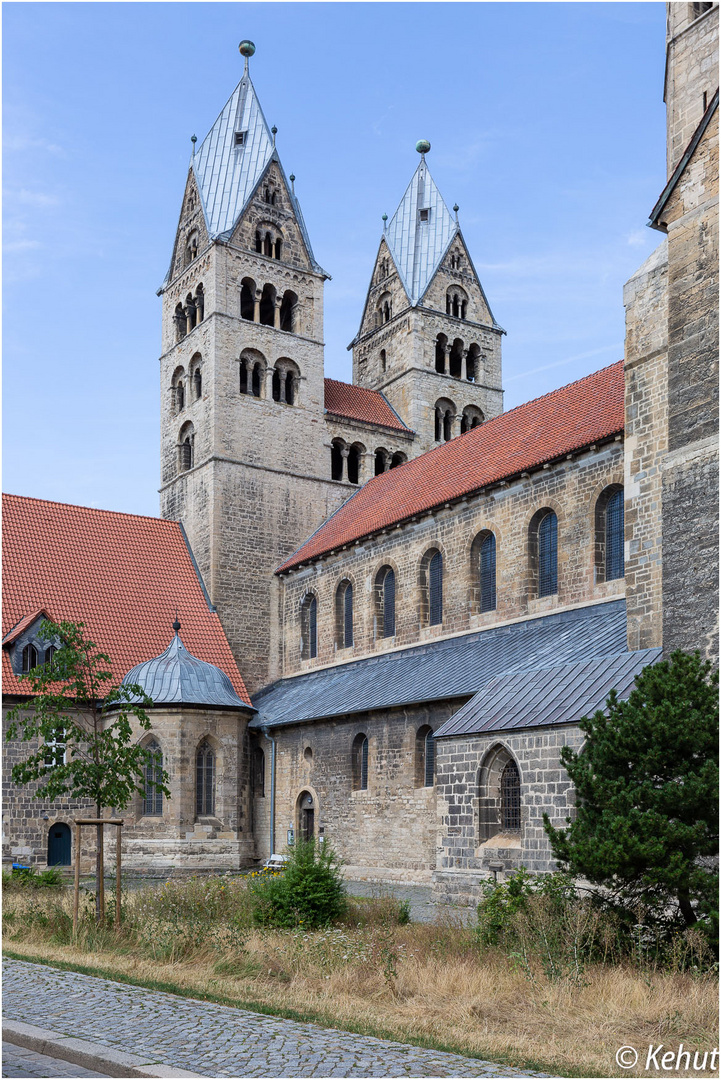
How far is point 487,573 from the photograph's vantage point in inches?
1121

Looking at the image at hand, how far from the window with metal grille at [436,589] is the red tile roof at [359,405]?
10902 millimetres

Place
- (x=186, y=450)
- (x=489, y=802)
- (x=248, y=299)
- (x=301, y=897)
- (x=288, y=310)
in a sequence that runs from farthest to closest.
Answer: (x=288, y=310) → (x=248, y=299) → (x=186, y=450) → (x=489, y=802) → (x=301, y=897)

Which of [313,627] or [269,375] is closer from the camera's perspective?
[313,627]

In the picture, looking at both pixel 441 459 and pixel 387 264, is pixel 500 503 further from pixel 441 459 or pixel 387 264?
pixel 387 264

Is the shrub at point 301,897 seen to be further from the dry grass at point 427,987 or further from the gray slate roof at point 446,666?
the gray slate roof at point 446,666

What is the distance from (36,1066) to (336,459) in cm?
3274

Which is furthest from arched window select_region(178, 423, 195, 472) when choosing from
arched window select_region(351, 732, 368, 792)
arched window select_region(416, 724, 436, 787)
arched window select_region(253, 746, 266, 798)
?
arched window select_region(416, 724, 436, 787)

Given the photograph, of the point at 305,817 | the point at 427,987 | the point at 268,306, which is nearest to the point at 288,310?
the point at 268,306

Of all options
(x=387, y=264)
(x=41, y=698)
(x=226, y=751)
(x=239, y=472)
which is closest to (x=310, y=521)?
(x=239, y=472)

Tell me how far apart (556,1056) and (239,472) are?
29.6 m

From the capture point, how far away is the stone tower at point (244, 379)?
3628 centimetres

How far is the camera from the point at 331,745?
28.9m

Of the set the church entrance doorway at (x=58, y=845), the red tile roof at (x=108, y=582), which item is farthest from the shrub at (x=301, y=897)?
the red tile roof at (x=108, y=582)

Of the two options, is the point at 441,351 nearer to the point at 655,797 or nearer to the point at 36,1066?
the point at 655,797
